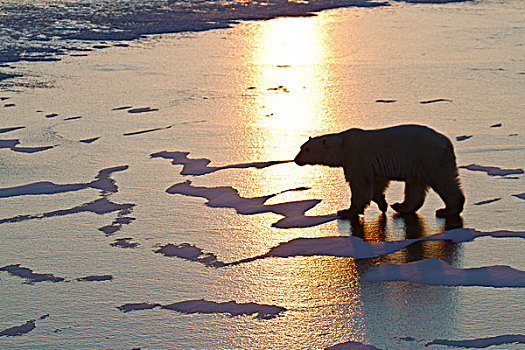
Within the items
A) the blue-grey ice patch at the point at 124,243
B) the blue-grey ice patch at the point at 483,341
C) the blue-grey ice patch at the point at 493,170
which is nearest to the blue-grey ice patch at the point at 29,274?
the blue-grey ice patch at the point at 124,243

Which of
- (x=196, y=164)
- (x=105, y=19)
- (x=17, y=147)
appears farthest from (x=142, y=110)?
(x=105, y=19)

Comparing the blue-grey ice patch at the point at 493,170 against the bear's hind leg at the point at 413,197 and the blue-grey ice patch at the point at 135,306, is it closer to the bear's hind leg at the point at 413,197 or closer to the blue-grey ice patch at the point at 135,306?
the bear's hind leg at the point at 413,197

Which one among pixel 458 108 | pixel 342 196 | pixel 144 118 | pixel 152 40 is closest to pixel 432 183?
pixel 342 196

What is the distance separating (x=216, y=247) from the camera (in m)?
4.54

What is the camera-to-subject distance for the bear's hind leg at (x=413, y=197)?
195 inches

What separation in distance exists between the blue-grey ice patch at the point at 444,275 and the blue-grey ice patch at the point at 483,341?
0.60m

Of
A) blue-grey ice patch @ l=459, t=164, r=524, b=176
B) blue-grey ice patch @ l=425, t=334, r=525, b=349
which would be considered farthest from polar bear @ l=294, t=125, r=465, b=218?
blue-grey ice patch @ l=425, t=334, r=525, b=349

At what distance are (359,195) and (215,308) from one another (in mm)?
1571

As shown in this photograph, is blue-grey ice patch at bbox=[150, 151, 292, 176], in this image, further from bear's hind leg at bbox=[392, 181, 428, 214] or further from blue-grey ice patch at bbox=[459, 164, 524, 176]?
blue-grey ice patch at bbox=[459, 164, 524, 176]

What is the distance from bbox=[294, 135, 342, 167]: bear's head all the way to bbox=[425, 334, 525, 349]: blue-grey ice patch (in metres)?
2.01

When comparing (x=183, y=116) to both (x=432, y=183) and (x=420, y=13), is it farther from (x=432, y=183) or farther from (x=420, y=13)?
(x=420, y=13)

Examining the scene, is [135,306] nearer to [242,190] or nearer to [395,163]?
[242,190]

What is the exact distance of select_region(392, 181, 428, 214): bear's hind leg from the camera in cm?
496

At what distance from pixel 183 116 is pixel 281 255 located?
3806mm
